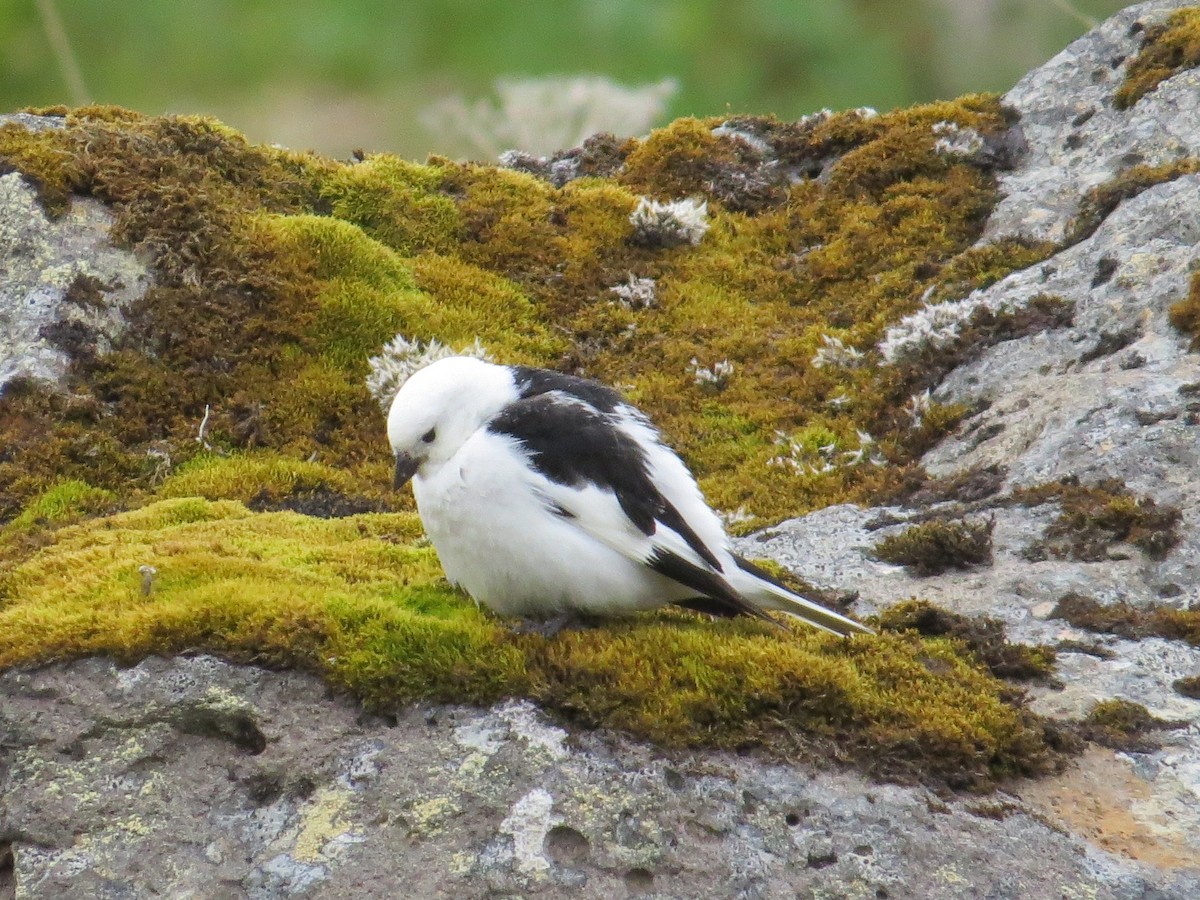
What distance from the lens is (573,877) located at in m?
4.01

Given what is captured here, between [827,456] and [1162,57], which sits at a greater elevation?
[1162,57]

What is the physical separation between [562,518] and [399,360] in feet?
12.5

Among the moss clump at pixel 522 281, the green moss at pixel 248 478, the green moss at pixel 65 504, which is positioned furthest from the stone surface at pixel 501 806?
the moss clump at pixel 522 281

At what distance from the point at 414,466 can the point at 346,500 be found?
2.20 metres

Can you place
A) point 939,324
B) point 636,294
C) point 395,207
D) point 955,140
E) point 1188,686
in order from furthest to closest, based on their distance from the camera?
point 955,140 < point 395,207 < point 636,294 < point 939,324 < point 1188,686

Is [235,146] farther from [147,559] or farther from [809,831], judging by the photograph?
A: [809,831]

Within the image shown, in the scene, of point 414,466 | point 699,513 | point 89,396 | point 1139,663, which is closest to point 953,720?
point 1139,663

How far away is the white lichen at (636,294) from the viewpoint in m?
9.80

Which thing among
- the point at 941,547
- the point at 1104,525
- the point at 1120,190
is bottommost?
the point at 941,547

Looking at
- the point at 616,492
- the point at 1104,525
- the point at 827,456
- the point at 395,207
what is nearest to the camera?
the point at 616,492

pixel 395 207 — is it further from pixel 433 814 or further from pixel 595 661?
pixel 433 814

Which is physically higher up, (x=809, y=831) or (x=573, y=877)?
(x=809, y=831)

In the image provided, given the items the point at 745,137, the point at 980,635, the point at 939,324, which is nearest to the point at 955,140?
the point at 745,137

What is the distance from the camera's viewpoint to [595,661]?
4.70 metres
